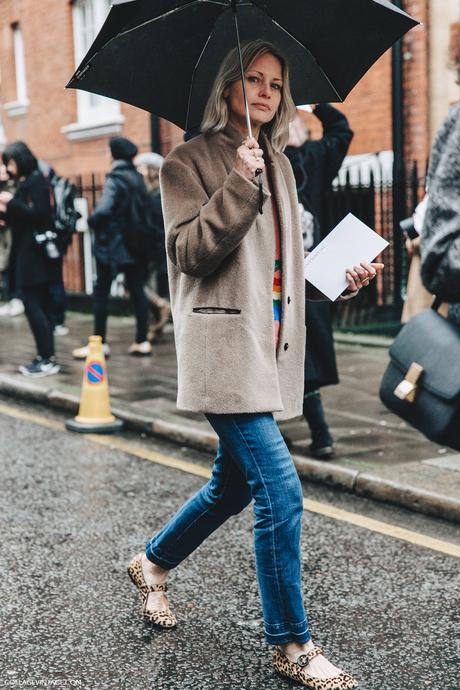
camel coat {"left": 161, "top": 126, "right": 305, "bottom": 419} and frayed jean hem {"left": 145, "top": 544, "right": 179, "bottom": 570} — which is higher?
camel coat {"left": 161, "top": 126, "right": 305, "bottom": 419}

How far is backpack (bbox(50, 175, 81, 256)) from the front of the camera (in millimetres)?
10203

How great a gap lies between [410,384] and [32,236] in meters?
6.68

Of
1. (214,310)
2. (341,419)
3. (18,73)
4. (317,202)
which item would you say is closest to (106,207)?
(341,419)

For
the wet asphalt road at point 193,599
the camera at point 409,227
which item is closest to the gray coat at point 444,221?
the wet asphalt road at point 193,599

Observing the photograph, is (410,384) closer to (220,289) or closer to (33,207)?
(220,289)

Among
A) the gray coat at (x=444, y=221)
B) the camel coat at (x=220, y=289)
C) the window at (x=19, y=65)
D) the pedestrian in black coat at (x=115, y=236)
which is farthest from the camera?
the window at (x=19, y=65)

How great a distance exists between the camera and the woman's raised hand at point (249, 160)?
3160 mm

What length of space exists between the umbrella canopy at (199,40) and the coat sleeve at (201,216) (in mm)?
440

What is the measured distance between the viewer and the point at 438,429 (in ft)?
10.1

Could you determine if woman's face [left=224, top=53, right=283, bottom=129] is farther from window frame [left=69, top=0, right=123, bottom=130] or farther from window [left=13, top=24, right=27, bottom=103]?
window [left=13, top=24, right=27, bottom=103]

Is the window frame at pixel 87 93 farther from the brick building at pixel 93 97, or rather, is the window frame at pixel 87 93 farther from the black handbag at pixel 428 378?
the black handbag at pixel 428 378

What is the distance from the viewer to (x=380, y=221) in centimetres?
1140

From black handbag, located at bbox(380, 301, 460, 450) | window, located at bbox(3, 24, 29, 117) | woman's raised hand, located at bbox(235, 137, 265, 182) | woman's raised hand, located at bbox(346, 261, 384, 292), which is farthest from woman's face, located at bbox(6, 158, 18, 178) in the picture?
window, located at bbox(3, 24, 29, 117)

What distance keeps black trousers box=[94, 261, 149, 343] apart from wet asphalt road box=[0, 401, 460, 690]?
15.2ft
